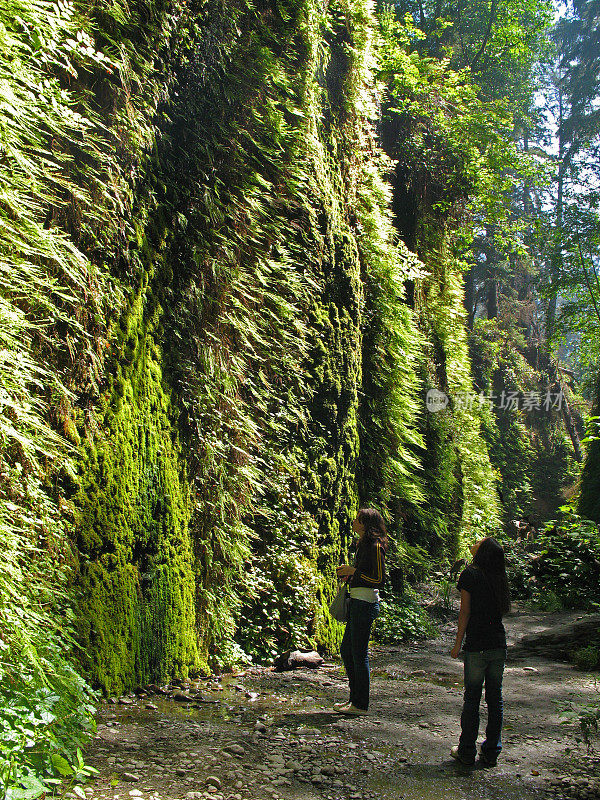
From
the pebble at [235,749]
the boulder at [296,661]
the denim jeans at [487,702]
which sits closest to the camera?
the pebble at [235,749]

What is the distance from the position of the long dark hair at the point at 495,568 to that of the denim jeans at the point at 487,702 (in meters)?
0.34


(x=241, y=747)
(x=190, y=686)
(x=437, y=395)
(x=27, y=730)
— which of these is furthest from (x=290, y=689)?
(x=437, y=395)

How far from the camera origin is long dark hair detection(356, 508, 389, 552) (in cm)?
520

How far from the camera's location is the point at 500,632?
4320 millimetres

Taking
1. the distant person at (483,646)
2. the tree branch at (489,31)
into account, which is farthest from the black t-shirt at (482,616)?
the tree branch at (489,31)

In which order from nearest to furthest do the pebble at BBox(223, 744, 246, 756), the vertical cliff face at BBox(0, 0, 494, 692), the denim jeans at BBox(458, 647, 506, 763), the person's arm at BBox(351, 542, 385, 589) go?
the pebble at BBox(223, 744, 246, 756) < the vertical cliff face at BBox(0, 0, 494, 692) < the denim jeans at BBox(458, 647, 506, 763) < the person's arm at BBox(351, 542, 385, 589)

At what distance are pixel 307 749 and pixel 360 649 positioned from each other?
111 centimetres

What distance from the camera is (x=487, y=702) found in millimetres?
4223

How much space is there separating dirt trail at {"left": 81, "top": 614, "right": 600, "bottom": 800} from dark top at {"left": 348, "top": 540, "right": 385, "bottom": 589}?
1086 mm

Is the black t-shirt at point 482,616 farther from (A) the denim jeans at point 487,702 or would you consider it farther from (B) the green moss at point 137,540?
(B) the green moss at point 137,540

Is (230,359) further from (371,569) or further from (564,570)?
(564,570)

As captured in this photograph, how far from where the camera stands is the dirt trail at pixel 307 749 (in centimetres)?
331

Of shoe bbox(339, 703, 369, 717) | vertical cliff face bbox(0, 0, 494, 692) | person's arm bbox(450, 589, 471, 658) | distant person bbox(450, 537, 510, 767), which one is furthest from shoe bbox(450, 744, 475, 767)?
vertical cliff face bbox(0, 0, 494, 692)
